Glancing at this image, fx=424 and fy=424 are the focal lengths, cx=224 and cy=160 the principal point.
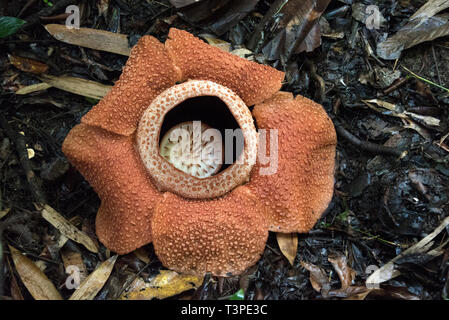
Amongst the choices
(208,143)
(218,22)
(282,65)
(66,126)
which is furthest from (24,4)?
(282,65)

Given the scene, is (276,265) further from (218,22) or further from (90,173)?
(218,22)

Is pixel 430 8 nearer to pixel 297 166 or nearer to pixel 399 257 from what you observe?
pixel 297 166

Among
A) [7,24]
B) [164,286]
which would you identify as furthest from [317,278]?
[7,24]

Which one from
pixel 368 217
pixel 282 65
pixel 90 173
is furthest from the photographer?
pixel 282 65

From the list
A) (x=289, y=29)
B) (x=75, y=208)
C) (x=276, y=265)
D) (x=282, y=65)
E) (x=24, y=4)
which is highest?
(x=24, y=4)

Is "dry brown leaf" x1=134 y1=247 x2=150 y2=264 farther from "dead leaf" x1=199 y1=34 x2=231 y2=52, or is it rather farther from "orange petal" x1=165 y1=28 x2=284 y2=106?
"dead leaf" x1=199 y1=34 x2=231 y2=52

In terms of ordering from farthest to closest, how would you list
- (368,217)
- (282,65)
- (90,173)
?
(282,65), (368,217), (90,173)
